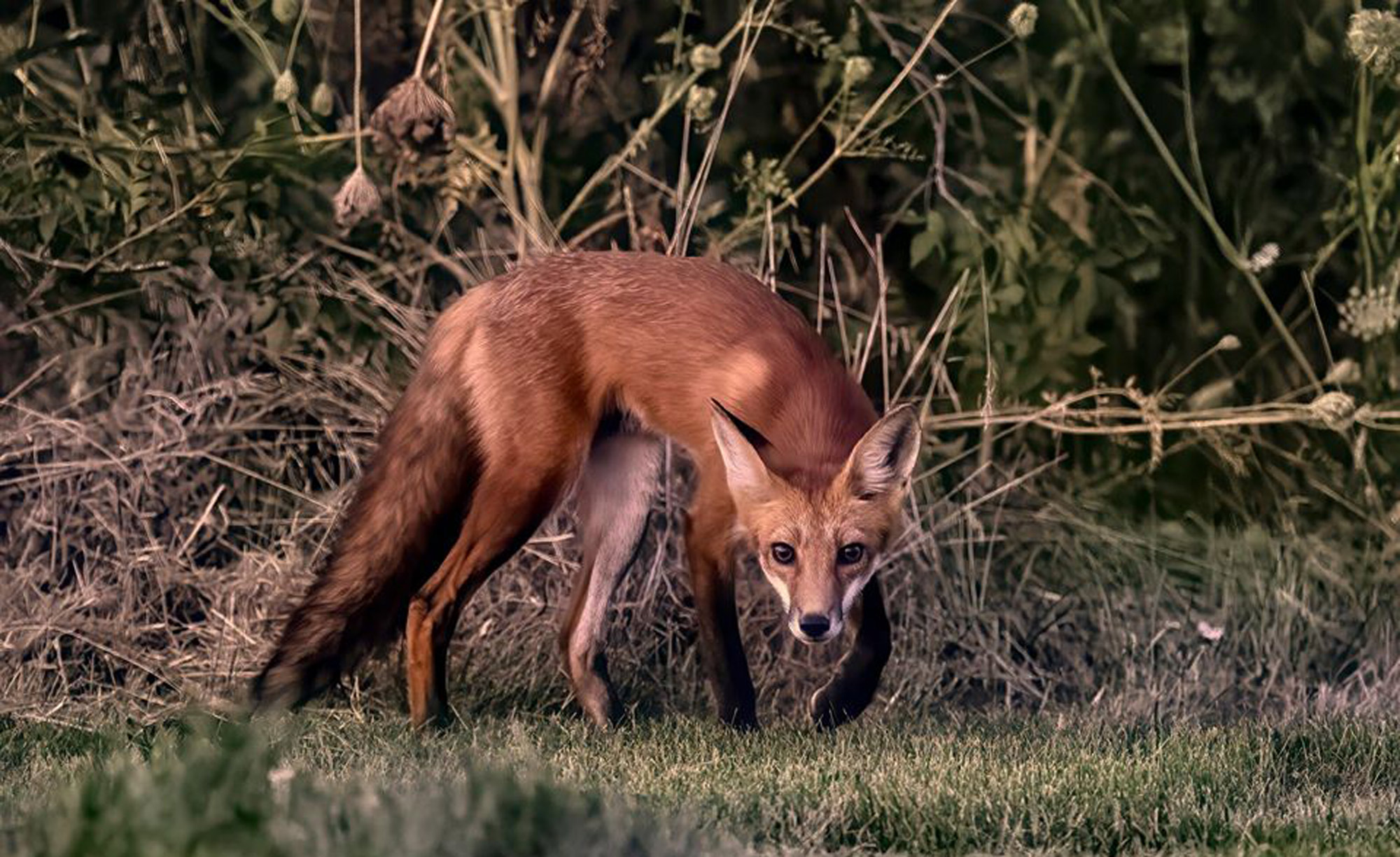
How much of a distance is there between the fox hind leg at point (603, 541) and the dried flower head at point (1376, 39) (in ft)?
8.63

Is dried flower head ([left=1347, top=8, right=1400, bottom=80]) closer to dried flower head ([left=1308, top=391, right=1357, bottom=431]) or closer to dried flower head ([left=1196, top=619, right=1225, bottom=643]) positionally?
dried flower head ([left=1308, top=391, right=1357, bottom=431])

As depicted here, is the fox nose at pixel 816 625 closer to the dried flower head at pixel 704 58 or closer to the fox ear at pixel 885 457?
the fox ear at pixel 885 457

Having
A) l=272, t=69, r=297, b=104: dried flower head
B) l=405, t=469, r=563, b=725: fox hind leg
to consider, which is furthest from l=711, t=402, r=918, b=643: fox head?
l=272, t=69, r=297, b=104: dried flower head

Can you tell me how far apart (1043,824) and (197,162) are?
13.0ft

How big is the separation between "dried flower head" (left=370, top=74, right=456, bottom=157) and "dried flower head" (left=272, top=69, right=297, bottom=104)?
28 centimetres

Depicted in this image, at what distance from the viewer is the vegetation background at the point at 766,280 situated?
7016 mm

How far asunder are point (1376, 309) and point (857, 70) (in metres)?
1.96

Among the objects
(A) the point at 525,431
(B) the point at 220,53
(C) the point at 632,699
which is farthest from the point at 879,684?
(B) the point at 220,53

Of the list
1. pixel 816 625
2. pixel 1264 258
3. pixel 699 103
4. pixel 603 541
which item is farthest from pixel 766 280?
pixel 816 625

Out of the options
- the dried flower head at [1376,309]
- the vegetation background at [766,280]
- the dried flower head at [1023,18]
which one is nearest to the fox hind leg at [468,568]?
the vegetation background at [766,280]

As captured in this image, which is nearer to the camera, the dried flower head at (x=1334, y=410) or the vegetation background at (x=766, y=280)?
the vegetation background at (x=766, y=280)

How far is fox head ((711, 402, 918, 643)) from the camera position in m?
5.96

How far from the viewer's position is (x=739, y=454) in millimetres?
6105

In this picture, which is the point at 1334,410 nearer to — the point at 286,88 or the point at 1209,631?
the point at 1209,631
